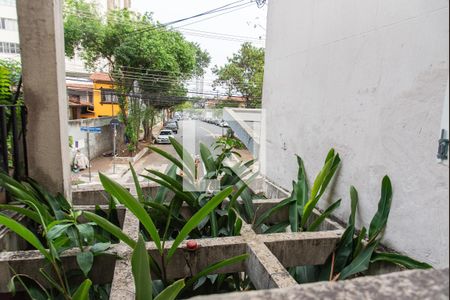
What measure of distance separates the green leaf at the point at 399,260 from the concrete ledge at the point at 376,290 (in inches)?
45.2

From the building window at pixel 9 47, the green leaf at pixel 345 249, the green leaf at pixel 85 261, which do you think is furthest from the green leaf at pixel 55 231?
the building window at pixel 9 47

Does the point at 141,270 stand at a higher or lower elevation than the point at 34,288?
higher

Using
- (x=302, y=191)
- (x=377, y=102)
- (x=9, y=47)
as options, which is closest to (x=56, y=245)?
(x=302, y=191)

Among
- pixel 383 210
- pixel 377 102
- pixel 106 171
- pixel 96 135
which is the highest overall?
pixel 377 102

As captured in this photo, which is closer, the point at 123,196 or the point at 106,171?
the point at 123,196

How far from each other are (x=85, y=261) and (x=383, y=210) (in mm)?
1510

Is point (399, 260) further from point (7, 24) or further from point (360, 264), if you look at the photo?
point (7, 24)

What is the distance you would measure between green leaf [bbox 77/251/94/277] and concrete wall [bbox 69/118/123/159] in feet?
31.3

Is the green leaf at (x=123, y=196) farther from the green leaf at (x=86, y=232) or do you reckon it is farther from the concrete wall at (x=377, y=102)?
the concrete wall at (x=377, y=102)

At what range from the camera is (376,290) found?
41cm

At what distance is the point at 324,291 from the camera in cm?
41

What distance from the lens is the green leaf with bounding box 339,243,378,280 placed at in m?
1.47

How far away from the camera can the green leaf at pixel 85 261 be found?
1.24 m

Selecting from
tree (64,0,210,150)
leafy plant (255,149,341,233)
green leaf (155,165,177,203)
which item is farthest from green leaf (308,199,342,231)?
tree (64,0,210,150)
